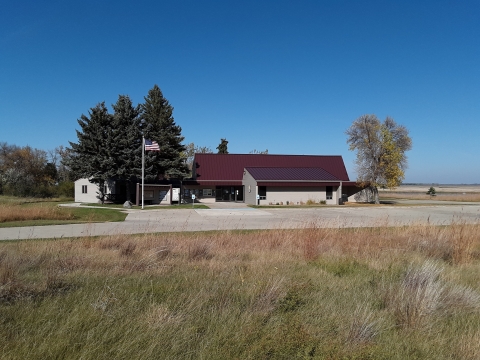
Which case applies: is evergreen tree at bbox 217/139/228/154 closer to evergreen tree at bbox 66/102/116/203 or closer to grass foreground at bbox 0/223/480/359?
evergreen tree at bbox 66/102/116/203

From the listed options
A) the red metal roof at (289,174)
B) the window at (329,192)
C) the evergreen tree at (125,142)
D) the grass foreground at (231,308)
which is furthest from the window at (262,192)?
the grass foreground at (231,308)

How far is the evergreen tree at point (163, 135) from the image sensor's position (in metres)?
43.3

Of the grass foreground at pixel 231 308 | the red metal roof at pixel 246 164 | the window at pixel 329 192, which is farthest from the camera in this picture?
the red metal roof at pixel 246 164

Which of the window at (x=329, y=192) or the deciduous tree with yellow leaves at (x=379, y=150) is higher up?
the deciduous tree with yellow leaves at (x=379, y=150)

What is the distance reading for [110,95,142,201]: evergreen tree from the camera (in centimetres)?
3831

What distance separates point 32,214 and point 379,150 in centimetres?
4022

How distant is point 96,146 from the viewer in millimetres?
38500

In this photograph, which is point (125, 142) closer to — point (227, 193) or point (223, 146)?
point (227, 193)

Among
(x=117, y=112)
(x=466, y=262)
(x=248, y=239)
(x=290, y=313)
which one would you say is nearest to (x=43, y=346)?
(x=290, y=313)

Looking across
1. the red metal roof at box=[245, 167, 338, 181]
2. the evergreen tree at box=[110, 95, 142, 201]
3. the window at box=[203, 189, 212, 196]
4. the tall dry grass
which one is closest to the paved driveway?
the tall dry grass

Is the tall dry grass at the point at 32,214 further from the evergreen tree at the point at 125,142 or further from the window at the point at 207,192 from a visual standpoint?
the window at the point at 207,192

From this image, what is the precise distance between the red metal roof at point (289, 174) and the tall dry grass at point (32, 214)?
24.3 metres

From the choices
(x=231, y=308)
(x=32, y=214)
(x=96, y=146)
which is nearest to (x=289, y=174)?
(x=96, y=146)

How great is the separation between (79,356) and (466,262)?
829cm
